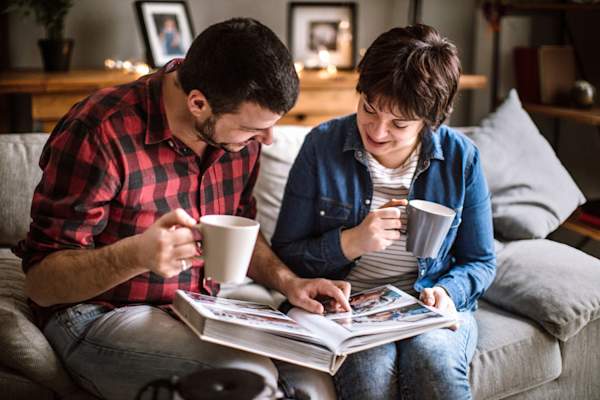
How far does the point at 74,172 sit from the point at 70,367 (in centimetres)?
38

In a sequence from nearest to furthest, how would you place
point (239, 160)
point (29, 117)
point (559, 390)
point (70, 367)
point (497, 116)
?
1. point (70, 367)
2. point (239, 160)
3. point (559, 390)
4. point (497, 116)
5. point (29, 117)

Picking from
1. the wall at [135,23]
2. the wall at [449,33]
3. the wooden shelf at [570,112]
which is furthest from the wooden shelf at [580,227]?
the wall at [135,23]

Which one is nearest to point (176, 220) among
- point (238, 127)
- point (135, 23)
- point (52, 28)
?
point (238, 127)

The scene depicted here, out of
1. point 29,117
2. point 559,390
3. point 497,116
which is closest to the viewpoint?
point 559,390

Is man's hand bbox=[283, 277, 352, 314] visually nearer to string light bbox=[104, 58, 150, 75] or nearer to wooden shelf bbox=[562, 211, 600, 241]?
wooden shelf bbox=[562, 211, 600, 241]

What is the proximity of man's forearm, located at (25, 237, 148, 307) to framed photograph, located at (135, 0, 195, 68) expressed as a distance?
60.8 inches

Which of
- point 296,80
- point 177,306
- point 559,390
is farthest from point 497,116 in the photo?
point 177,306

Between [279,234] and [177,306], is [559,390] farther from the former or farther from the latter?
[177,306]

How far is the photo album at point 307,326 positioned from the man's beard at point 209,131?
29cm

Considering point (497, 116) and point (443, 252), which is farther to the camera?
point (497, 116)

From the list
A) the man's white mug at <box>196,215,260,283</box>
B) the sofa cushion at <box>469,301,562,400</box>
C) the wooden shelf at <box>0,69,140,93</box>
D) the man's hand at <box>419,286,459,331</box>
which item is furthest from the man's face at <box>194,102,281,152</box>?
the wooden shelf at <box>0,69,140,93</box>

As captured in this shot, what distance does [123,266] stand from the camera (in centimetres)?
138

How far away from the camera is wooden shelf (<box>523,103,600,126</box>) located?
112 inches

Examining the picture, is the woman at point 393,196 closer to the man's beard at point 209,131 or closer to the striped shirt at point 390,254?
the striped shirt at point 390,254
